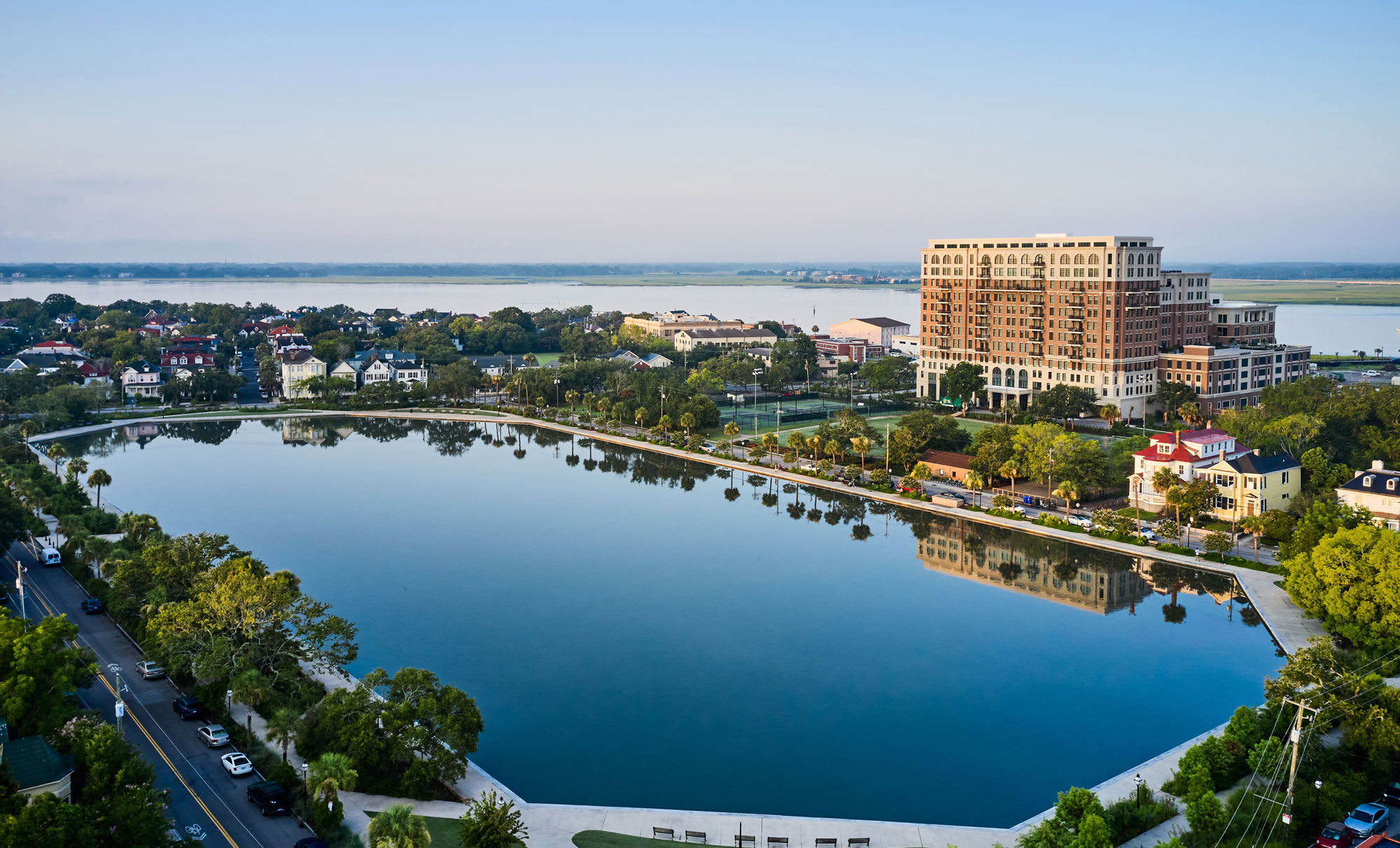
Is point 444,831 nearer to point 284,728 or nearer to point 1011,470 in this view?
point 284,728

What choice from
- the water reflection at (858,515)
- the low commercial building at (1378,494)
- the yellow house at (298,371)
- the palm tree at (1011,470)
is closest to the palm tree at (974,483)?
the palm tree at (1011,470)

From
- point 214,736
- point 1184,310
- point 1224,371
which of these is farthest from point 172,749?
point 1184,310

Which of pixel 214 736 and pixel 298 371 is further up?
pixel 298 371

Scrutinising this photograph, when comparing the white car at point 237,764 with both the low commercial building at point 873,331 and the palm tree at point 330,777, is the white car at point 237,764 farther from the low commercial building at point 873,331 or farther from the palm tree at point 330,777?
the low commercial building at point 873,331

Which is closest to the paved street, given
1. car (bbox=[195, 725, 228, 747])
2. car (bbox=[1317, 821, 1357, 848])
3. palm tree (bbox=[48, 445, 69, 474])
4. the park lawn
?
car (bbox=[195, 725, 228, 747])

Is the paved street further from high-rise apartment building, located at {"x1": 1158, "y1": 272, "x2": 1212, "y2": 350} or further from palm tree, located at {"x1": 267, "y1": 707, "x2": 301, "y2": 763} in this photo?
high-rise apartment building, located at {"x1": 1158, "y1": 272, "x2": 1212, "y2": 350}

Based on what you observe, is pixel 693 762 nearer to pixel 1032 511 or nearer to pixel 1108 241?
A: pixel 1032 511

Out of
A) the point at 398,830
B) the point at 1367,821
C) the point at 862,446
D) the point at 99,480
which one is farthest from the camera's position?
the point at 862,446
